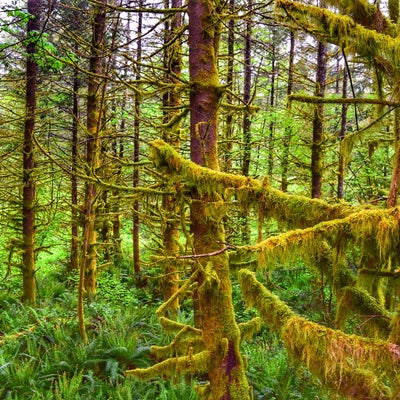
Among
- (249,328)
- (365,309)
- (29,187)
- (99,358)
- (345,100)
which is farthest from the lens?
(29,187)

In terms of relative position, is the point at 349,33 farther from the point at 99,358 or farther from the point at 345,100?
the point at 99,358

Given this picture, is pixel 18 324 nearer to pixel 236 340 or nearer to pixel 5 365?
pixel 5 365

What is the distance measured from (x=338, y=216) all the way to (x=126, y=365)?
6.01 meters

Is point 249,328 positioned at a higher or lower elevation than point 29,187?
lower

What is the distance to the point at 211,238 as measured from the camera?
395cm

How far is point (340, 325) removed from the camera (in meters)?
3.09

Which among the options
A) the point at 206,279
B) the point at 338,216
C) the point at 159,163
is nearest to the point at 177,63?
the point at 159,163

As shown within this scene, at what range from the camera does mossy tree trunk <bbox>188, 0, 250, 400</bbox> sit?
392 centimetres

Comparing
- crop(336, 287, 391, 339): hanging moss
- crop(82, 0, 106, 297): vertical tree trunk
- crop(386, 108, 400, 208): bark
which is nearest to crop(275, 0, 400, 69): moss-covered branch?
crop(386, 108, 400, 208): bark

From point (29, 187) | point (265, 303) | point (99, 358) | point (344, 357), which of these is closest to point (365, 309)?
point (265, 303)

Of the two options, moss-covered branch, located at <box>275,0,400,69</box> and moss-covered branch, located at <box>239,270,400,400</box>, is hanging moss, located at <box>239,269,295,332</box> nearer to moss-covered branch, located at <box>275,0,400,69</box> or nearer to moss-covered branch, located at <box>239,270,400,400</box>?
moss-covered branch, located at <box>239,270,400,400</box>

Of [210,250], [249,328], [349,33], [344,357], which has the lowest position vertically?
[249,328]

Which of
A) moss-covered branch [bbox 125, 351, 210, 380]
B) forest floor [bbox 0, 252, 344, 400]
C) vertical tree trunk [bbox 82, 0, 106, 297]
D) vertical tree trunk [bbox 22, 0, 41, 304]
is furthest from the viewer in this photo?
vertical tree trunk [bbox 22, 0, 41, 304]

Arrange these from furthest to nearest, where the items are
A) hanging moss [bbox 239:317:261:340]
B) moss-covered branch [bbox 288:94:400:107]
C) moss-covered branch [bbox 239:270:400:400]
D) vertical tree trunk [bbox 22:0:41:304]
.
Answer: vertical tree trunk [bbox 22:0:41:304], hanging moss [bbox 239:317:261:340], moss-covered branch [bbox 288:94:400:107], moss-covered branch [bbox 239:270:400:400]
